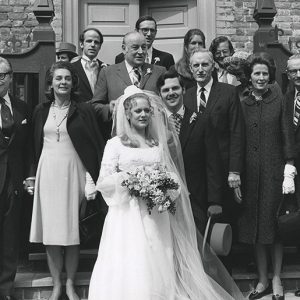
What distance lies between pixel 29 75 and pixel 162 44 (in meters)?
3.81

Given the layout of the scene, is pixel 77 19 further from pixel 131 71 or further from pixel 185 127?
pixel 185 127

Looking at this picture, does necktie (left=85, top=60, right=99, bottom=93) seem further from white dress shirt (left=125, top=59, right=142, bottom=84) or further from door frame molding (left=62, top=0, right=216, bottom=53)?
door frame molding (left=62, top=0, right=216, bottom=53)

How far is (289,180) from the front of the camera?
6.04 meters

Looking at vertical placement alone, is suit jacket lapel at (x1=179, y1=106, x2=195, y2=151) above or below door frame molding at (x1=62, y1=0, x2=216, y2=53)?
below

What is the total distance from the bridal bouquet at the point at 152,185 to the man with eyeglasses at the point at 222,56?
1.81 m

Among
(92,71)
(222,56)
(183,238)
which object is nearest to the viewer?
(183,238)

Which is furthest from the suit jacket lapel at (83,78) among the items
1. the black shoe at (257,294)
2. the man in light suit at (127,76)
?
the black shoe at (257,294)

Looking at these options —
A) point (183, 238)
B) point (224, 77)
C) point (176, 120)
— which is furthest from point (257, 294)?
point (224, 77)

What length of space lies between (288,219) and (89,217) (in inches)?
65.0

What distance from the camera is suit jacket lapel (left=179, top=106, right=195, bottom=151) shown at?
19.9 feet

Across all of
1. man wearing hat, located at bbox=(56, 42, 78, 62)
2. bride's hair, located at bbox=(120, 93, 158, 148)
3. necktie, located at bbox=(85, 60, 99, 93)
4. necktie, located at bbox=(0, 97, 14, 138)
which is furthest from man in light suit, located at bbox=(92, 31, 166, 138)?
man wearing hat, located at bbox=(56, 42, 78, 62)

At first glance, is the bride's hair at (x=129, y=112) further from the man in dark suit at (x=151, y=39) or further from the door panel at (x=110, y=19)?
the door panel at (x=110, y=19)

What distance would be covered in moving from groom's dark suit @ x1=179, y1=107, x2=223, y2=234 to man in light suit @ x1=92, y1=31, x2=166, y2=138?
0.54 metres

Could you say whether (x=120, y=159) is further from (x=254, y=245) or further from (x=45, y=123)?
(x=254, y=245)
